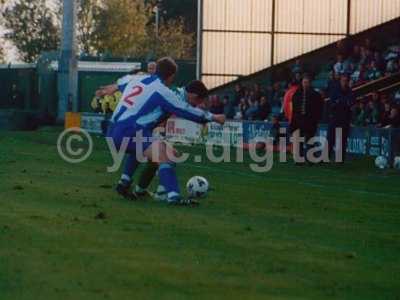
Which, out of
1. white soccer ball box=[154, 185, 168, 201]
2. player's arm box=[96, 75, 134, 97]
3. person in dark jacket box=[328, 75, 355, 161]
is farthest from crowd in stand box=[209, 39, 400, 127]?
white soccer ball box=[154, 185, 168, 201]

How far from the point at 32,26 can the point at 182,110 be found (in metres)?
70.2

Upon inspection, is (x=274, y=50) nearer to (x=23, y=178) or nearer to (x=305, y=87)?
(x=305, y=87)

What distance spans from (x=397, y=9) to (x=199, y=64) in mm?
7018

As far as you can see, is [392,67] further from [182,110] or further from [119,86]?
[182,110]

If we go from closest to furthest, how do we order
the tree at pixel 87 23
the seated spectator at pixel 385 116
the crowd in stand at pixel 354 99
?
the seated spectator at pixel 385 116 < the crowd in stand at pixel 354 99 < the tree at pixel 87 23

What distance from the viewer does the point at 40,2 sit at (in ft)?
276

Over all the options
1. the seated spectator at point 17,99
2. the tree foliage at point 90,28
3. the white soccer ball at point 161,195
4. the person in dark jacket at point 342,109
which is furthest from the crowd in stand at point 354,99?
the tree foliage at point 90,28

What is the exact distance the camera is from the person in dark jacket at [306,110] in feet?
98.3

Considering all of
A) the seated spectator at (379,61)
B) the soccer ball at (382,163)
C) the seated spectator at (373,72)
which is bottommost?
the soccer ball at (382,163)

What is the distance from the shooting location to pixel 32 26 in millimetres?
85375

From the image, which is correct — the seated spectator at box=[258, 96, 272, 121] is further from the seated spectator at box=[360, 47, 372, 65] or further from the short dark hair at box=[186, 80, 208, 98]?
the short dark hair at box=[186, 80, 208, 98]

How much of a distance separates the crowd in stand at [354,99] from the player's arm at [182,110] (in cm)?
1298

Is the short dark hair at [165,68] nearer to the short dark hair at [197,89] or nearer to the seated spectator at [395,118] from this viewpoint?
the short dark hair at [197,89]

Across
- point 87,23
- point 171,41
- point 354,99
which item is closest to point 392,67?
point 354,99
